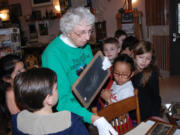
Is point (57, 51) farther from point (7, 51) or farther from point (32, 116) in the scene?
point (7, 51)

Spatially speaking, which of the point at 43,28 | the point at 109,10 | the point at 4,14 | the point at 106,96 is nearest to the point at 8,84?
the point at 106,96

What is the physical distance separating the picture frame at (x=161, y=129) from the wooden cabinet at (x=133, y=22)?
4.16 meters

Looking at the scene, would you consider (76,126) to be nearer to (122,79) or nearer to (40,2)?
(122,79)

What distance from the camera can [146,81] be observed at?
2.03m

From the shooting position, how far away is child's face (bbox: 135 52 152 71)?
2.19 m

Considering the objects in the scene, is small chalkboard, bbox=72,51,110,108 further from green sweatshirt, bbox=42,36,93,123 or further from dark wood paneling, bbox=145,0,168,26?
dark wood paneling, bbox=145,0,168,26

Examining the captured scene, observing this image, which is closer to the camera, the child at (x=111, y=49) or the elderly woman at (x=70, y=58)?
the elderly woman at (x=70, y=58)

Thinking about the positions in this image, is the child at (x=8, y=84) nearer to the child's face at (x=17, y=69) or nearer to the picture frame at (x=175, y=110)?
the child's face at (x=17, y=69)

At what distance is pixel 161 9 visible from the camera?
4.91 meters

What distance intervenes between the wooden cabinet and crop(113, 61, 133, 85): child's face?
3470 millimetres

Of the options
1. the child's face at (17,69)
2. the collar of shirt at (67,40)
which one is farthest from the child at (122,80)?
the child's face at (17,69)

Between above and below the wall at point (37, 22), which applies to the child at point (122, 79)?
below

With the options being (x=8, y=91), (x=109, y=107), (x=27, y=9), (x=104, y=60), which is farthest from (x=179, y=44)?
(x=27, y=9)

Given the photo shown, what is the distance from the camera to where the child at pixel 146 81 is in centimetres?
198
